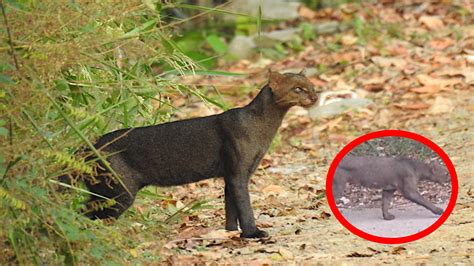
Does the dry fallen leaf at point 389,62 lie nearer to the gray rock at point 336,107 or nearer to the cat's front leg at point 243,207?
the gray rock at point 336,107

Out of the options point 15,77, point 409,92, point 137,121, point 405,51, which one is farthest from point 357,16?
point 15,77

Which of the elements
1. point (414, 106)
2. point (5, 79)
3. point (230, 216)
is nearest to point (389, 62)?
point (414, 106)

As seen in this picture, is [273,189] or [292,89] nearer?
[292,89]

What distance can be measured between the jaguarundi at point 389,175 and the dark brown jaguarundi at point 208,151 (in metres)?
0.36

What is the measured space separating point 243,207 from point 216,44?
21.9 feet

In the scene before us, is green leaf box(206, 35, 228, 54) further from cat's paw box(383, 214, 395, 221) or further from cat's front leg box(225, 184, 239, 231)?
cat's paw box(383, 214, 395, 221)

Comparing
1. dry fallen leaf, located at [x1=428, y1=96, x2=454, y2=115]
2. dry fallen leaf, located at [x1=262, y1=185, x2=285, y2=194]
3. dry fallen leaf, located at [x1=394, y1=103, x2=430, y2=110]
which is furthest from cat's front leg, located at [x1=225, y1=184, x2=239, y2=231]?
dry fallen leaf, located at [x1=394, y1=103, x2=430, y2=110]

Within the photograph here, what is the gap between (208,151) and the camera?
511 cm

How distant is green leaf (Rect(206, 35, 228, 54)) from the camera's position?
1162 cm

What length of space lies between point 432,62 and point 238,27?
3291 mm

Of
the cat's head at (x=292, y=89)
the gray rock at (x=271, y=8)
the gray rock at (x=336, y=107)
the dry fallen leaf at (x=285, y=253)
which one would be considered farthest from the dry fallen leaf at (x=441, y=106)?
the gray rock at (x=271, y=8)

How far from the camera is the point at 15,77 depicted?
4285 mm

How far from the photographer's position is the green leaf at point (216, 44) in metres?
11.6

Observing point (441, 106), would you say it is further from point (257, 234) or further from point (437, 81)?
point (257, 234)
